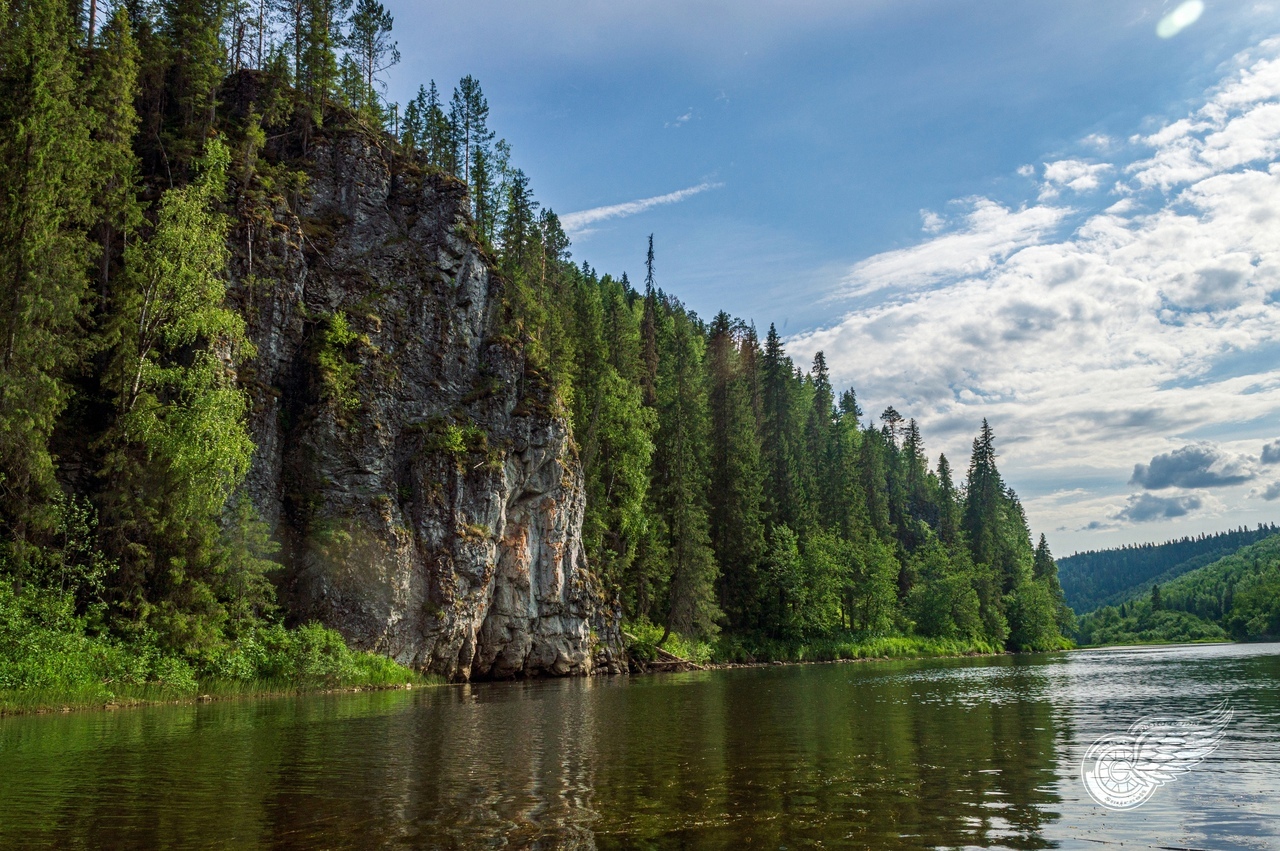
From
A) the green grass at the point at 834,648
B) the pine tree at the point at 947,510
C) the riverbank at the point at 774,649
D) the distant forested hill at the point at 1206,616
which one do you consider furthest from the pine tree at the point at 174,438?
the distant forested hill at the point at 1206,616

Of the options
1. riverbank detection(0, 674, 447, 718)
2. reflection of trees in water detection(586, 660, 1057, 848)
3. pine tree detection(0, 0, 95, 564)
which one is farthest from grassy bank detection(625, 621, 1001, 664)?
reflection of trees in water detection(586, 660, 1057, 848)

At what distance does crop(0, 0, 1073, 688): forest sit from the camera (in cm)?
2912

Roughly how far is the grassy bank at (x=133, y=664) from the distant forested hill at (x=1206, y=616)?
6484 inches

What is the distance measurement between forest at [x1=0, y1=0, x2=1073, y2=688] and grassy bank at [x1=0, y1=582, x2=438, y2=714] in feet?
0.36

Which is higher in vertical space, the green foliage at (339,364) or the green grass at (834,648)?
the green foliage at (339,364)

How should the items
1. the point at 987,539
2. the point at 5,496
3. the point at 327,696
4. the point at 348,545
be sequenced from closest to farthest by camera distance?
the point at 5,496, the point at 327,696, the point at 348,545, the point at 987,539

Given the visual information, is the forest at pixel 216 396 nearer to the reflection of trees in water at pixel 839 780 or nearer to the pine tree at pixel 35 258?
the pine tree at pixel 35 258

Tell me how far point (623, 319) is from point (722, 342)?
24.2 meters

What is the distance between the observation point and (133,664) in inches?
1089

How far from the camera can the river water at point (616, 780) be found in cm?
925

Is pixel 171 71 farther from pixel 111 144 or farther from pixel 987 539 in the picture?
pixel 987 539

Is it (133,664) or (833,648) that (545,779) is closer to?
(133,664)

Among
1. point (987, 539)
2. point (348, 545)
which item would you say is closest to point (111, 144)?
point (348, 545)

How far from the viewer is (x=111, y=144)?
1407 inches
